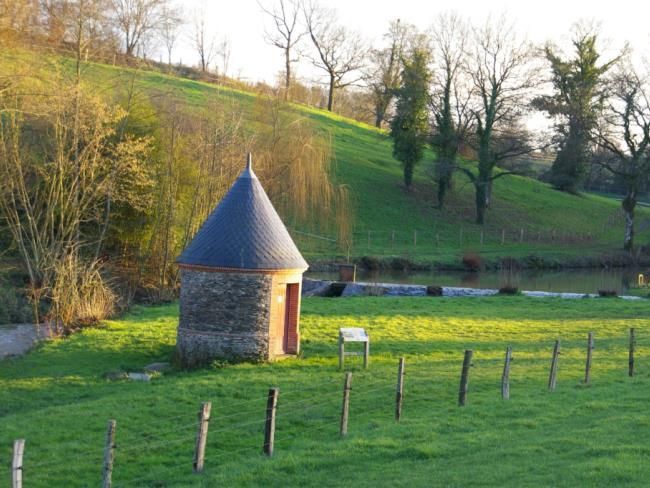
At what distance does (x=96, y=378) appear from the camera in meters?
20.1

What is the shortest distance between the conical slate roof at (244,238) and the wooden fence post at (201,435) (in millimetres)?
9270

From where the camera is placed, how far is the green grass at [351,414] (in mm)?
11961

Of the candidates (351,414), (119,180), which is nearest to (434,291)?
(119,180)

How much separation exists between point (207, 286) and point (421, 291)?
779 inches

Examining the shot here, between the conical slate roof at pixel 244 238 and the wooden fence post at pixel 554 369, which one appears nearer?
the wooden fence post at pixel 554 369

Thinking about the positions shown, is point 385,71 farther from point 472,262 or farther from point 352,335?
point 352,335

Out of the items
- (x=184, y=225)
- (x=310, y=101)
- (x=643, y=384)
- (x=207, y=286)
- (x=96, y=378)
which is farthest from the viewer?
(x=310, y=101)

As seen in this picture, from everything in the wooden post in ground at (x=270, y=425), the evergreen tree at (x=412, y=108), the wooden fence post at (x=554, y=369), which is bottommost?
the wooden post in ground at (x=270, y=425)

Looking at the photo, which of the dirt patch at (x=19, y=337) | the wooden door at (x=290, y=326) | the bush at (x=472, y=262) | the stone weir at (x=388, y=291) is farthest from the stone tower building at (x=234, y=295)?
the bush at (x=472, y=262)

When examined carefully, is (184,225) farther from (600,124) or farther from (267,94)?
(600,124)

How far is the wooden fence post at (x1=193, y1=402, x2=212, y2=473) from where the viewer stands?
40.1ft

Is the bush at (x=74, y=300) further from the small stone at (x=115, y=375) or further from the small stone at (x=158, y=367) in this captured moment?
the small stone at (x=115, y=375)

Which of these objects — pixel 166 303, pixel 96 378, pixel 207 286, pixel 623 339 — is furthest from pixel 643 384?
pixel 166 303

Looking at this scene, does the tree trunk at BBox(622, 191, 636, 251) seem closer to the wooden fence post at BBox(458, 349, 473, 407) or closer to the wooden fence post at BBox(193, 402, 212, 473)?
the wooden fence post at BBox(458, 349, 473, 407)
